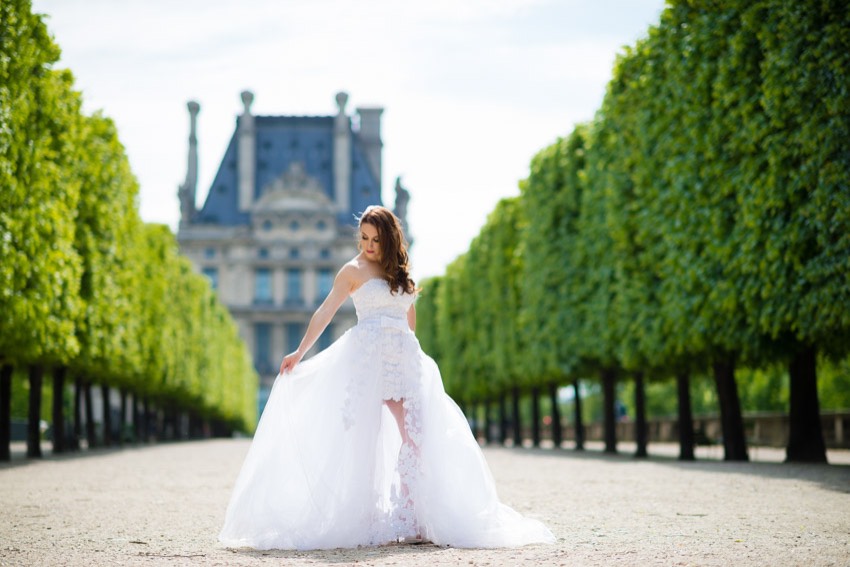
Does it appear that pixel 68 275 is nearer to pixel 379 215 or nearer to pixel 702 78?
pixel 702 78

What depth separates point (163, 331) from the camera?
121ft

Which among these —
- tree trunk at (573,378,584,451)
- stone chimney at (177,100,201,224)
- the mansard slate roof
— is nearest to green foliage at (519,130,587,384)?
tree trunk at (573,378,584,451)

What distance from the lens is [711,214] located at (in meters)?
18.1

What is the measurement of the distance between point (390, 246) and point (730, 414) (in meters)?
14.2

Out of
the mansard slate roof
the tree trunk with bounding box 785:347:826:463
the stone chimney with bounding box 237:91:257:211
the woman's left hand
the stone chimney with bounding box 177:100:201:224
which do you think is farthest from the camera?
the mansard slate roof

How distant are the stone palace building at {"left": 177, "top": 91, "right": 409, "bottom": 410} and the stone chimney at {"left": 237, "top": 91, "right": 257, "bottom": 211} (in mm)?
99

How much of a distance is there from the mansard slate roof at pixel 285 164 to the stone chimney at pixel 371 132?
2420mm

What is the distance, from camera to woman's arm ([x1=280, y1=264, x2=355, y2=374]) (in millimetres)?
7590

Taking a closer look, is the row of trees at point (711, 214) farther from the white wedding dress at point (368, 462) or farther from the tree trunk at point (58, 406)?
the tree trunk at point (58, 406)

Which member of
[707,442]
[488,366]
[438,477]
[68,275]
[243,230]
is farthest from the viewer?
[243,230]

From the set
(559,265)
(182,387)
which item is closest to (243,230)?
(182,387)

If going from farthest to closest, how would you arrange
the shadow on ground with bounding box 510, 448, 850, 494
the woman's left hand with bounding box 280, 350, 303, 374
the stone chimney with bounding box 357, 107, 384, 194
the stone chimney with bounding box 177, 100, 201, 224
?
the stone chimney with bounding box 357, 107, 384, 194
the stone chimney with bounding box 177, 100, 201, 224
the shadow on ground with bounding box 510, 448, 850, 494
the woman's left hand with bounding box 280, 350, 303, 374

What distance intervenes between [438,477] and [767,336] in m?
11.4

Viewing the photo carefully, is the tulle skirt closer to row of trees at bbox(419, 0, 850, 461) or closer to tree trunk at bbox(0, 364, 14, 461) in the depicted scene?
row of trees at bbox(419, 0, 850, 461)
